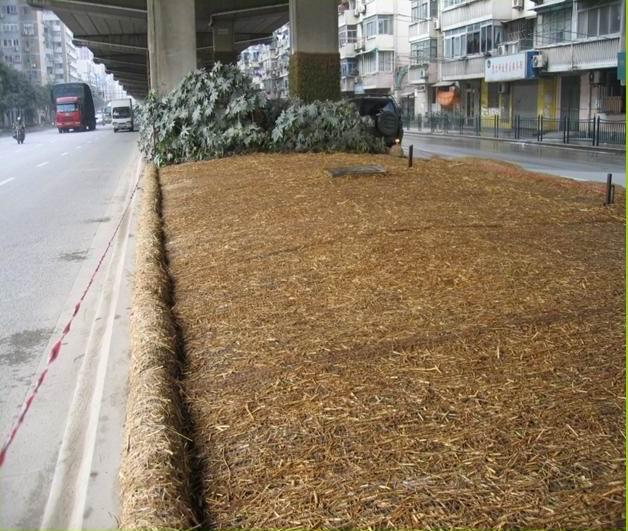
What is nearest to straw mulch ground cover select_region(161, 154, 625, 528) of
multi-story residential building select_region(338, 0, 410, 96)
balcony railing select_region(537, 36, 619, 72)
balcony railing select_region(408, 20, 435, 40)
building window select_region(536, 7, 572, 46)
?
balcony railing select_region(537, 36, 619, 72)

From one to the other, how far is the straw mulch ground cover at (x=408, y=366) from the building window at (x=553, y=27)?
33.7m

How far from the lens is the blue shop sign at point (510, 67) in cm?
4047

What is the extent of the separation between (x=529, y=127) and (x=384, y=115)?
21856 millimetres

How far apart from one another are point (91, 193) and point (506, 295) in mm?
12915

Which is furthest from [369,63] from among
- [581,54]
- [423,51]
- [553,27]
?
[581,54]

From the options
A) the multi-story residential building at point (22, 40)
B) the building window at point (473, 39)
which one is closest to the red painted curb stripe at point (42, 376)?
the building window at point (473, 39)

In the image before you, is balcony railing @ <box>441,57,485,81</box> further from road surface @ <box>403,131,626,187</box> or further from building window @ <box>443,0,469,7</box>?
road surface @ <box>403,131,626,187</box>

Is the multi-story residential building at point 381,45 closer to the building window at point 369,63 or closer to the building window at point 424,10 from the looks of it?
the building window at point 369,63

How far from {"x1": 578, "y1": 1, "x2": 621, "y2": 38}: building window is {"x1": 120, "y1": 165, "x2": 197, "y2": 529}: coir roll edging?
34985 millimetres

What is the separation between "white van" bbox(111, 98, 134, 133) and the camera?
6562 centimetres

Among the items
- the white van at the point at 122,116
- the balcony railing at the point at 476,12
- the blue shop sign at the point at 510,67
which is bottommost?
the white van at the point at 122,116

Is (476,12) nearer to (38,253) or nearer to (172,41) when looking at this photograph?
(172,41)

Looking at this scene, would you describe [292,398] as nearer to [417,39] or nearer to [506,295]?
[506,295]

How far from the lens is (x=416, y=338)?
4.74 m
